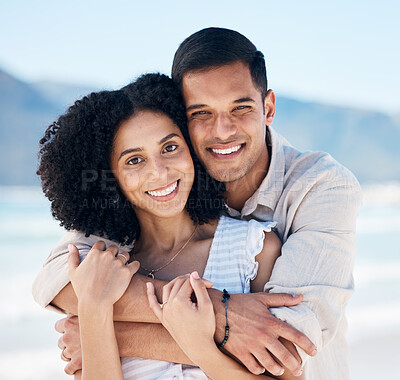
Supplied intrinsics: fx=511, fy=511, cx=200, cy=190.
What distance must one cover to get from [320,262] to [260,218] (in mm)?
640

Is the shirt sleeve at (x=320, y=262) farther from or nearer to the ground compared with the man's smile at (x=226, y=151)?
nearer to the ground

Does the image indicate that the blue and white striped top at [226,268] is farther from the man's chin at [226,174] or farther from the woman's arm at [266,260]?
the man's chin at [226,174]

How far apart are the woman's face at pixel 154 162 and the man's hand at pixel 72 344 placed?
699 millimetres

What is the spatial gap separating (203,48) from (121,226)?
43.0 inches

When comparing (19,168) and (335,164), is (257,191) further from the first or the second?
(19,168)

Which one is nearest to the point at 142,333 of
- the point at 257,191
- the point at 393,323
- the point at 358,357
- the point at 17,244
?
the point at 257,191

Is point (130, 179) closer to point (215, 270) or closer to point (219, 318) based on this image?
point (215, 270)

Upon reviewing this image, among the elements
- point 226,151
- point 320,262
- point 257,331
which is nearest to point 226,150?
point 226,151

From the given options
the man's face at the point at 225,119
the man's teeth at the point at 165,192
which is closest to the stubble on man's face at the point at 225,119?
the man's face at the point at 225,119

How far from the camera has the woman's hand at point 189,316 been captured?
2.12m

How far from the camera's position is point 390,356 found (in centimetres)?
512

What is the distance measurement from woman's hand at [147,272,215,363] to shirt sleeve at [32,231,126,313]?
1.76 ft

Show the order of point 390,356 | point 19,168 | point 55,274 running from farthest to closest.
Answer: point 19,168 → point 390,356 → point 55,274

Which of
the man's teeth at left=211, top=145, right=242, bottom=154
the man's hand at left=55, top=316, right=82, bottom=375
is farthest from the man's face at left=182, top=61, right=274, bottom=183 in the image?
the man's hand at left=55, top=316, right=82, bottom=375
